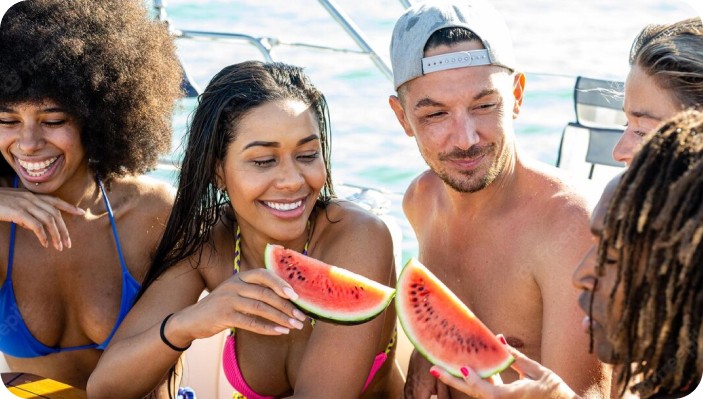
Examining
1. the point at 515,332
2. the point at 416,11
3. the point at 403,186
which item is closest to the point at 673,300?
the point at 515,332

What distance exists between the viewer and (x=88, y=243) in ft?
12.2

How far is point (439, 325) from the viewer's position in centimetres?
286

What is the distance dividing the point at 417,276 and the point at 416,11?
104 cm

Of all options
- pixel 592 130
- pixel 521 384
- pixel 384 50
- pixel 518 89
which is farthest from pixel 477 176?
pixel 384 50

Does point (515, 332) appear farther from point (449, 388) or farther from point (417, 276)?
point (417, 276)

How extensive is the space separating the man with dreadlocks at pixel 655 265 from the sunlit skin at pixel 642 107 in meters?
0.88

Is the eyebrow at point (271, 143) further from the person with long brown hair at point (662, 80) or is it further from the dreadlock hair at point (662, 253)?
the dreadlock hair at point (662, 253)

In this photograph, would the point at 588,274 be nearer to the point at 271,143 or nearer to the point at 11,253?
the point at 271,143

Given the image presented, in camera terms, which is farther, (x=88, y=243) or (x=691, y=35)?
(x=88, y=243)

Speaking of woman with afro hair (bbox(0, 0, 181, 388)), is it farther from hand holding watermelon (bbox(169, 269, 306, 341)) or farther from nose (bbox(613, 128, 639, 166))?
nose (bbox(613, 128, 639, 166))

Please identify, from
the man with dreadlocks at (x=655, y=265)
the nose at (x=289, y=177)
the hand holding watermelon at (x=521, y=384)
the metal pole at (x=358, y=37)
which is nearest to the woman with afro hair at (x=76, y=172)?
the nose at (x=289, y=177)

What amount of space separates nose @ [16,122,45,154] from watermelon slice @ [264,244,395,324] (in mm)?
995

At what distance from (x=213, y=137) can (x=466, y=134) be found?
89 centimetres

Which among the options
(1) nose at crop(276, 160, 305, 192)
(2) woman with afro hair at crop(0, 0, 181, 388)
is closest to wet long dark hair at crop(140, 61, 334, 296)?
(1) nose at crop(276, 160, 305, 192)
